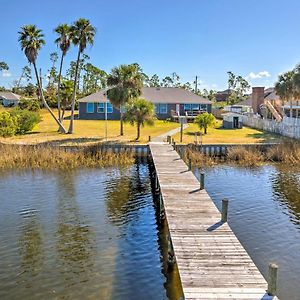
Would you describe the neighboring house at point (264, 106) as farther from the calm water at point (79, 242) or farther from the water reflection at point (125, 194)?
the calm water at point (79, 242)

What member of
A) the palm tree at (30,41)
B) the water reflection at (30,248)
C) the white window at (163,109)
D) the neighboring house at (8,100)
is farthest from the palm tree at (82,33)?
the neighboring house at (8,100)

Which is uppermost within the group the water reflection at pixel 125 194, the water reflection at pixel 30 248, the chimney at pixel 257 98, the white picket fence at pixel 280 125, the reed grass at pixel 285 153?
the chimney at pixel 257 98

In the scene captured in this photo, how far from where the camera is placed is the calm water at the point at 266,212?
1283 centimetres

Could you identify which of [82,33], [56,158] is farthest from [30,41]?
[56,158]

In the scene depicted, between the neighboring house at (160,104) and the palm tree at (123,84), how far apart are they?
20794mm

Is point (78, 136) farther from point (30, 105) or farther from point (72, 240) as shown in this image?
point (30, 105)

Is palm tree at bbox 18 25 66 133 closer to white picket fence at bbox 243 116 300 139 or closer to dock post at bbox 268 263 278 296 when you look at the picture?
white picket fence at bbox 243 116 300 139

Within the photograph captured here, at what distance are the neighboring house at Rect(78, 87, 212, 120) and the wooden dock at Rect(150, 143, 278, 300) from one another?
44055mm

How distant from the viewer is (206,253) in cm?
1026

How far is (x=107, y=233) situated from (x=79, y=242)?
1.28 m

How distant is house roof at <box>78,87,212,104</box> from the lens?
2395 inches

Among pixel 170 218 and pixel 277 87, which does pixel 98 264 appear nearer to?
pixel 170 218

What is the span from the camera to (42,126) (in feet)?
165

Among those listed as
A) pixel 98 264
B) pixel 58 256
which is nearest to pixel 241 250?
pixel 98 264
